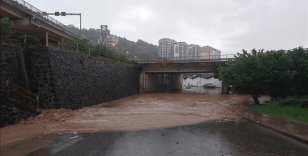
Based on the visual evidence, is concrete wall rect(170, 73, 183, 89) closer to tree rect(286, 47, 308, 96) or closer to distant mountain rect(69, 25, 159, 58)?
tree rect(286, 47, 308, 96)

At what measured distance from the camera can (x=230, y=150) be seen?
5.45 m

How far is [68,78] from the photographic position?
12.9m

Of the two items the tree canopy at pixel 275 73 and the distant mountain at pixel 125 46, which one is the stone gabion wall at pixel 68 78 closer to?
the tree canopy at pixel 275 73

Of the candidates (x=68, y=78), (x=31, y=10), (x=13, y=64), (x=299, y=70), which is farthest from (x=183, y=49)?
(x=13, y=64)

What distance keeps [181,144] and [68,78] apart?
34.3 feet

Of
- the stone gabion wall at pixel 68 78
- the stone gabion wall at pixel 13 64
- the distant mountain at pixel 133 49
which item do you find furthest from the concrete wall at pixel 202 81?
the stone gabion wall at pixel 13 64

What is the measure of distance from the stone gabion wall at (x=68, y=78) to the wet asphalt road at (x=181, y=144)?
Answer: 572 cm

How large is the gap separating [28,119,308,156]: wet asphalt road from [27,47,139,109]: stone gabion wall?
5.72 m

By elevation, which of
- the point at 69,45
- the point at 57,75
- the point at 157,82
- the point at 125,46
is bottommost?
the point at 157,82

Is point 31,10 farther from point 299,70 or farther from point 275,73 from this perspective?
point 299,70

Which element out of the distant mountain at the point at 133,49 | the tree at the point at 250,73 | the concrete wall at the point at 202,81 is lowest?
the concrete wall at the point at 202,81

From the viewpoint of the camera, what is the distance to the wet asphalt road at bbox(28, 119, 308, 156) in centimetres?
532

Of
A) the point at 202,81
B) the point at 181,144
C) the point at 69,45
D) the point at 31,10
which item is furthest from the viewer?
the point at 202,81

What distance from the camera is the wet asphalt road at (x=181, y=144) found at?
5321mm
